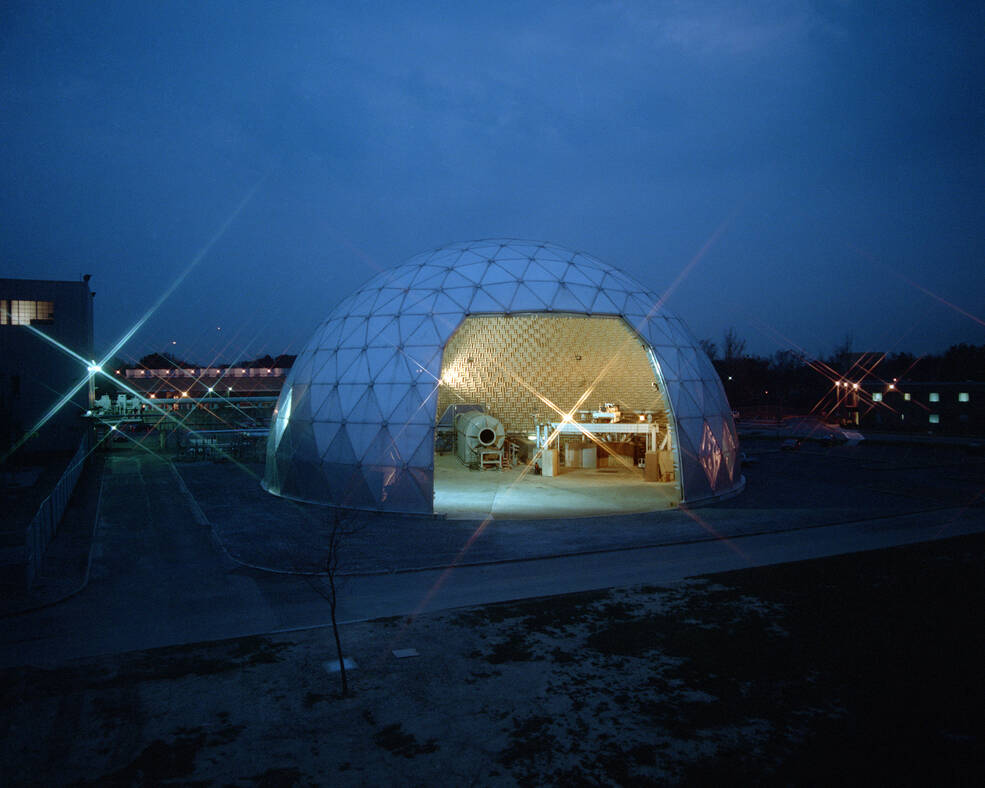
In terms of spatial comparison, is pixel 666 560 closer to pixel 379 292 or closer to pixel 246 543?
pixel 246 543

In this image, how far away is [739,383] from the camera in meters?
85.2

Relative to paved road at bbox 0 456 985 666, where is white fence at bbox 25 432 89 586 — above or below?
above

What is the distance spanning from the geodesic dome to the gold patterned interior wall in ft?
16.9

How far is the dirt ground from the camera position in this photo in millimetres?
6129

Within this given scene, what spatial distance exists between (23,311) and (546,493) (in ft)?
104

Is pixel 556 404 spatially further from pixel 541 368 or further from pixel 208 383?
pixel 208 383

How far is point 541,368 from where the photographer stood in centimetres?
3028

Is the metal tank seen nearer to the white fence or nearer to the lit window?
the white fence

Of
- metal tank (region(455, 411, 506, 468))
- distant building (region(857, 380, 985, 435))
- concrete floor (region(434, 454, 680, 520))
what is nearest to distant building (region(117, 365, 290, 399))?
metal tank (region(455, 411, 506, 468))

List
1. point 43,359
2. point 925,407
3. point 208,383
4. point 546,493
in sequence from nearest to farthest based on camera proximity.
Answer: point 546,493 < point 43,359 < point 925,407 < point 208,383

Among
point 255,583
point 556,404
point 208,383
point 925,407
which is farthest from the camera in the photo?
point 208,383

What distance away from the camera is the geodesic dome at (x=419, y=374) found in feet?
60.3

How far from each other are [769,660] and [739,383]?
82.5 metres

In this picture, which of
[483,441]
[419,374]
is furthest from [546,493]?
[419,374]
